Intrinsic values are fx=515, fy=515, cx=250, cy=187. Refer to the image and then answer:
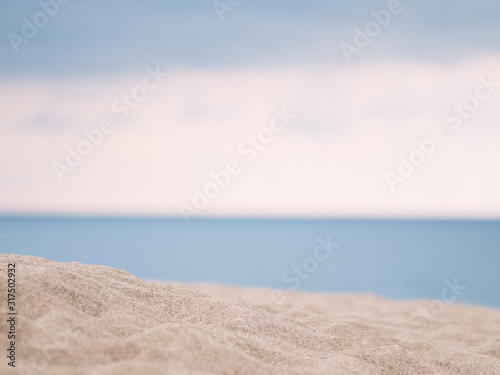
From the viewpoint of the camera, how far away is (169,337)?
3318 millimetres

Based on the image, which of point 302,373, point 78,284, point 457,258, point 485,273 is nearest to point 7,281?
point 78,284

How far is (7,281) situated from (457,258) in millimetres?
37686

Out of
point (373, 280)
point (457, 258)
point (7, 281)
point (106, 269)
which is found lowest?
point (7, 281)

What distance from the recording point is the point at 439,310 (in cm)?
909

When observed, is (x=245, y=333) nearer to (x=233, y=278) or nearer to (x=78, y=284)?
(x=78, y=284)

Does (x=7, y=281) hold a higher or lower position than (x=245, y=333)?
higher

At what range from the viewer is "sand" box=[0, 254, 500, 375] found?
3.06 meters

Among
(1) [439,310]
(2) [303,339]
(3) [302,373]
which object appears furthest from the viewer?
(1) [439,310]

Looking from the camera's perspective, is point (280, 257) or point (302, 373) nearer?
point (302, 373)

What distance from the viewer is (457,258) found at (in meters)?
37.2

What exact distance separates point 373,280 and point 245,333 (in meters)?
22.7

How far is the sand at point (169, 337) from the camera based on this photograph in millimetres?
3061

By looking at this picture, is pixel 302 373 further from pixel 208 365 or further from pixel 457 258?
pixel 457 258

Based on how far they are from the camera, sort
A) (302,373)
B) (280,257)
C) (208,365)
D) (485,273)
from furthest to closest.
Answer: (280,257)
(485,273)
(302,373)
(208,365)
